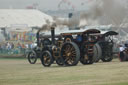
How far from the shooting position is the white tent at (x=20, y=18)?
7700 cm

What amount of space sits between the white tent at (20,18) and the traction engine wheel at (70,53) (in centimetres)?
5174

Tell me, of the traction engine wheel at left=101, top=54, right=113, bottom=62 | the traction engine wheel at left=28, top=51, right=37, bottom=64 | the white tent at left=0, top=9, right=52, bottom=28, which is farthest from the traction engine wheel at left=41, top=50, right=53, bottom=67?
the white tent at left=0, top=9, right=52, bottom=28

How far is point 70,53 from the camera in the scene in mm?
23219

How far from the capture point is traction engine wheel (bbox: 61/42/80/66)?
22.8m

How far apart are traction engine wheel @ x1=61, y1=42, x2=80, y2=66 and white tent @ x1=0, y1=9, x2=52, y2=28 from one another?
51.7 meters

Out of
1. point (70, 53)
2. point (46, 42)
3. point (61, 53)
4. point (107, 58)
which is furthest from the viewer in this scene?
point (107, 58)

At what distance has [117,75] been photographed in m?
16.2

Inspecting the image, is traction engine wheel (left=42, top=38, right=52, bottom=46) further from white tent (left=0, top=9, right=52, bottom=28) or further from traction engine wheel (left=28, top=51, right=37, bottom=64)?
white tent (left=0, top=9, right=52, bottom=28)

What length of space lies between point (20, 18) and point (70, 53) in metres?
57.9

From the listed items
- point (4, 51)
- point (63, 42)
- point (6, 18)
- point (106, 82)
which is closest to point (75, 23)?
point (63, 42)

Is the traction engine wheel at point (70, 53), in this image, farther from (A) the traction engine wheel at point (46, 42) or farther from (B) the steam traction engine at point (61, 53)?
(A) the traction engine wheel at point (46, 42)

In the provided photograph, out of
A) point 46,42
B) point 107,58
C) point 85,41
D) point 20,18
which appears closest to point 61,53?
point 85,41

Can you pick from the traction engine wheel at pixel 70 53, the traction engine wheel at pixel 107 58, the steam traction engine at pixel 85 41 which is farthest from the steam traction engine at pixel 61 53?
the traction engine wheel at pixel 107 58

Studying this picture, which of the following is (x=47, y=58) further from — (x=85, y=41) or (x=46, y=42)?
(x=46, y=42)
